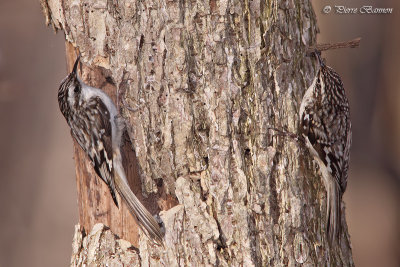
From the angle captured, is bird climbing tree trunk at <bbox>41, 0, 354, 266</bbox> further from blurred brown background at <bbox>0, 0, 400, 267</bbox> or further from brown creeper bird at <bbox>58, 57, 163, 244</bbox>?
blurred brown background at <bbox>0, 0, 400, 267</bbox>

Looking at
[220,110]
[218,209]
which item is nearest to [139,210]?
[218,209]

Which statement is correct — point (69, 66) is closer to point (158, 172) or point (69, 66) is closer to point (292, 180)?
point (158, 172)

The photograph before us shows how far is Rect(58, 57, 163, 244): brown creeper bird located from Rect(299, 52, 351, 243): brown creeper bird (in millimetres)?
845

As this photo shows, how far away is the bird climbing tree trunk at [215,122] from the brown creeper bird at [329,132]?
0.26 ft

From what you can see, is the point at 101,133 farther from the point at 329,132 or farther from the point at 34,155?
the point at 34,155

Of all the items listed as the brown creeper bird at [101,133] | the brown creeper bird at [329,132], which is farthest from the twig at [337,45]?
the brown creeper bird at [101,133]

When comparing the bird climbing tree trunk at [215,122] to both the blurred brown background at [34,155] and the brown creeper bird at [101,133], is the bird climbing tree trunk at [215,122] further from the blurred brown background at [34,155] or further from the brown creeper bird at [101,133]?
the blurred brown background at [34,155]

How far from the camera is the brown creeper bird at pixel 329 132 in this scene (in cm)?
289

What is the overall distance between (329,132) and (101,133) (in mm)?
1255

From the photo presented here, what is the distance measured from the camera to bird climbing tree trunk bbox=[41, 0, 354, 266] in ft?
8.73

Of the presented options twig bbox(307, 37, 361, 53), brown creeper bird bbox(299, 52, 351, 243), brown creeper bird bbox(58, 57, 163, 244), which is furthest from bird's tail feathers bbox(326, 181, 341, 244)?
brown creeper bird bbox(58, 57, 163, 244)

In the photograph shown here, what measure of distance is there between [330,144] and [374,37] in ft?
9.70

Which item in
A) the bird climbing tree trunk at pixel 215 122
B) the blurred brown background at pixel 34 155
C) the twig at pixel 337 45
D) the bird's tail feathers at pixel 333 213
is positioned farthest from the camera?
the blurred brown background at pixel 34 155

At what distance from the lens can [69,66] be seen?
123 inches
